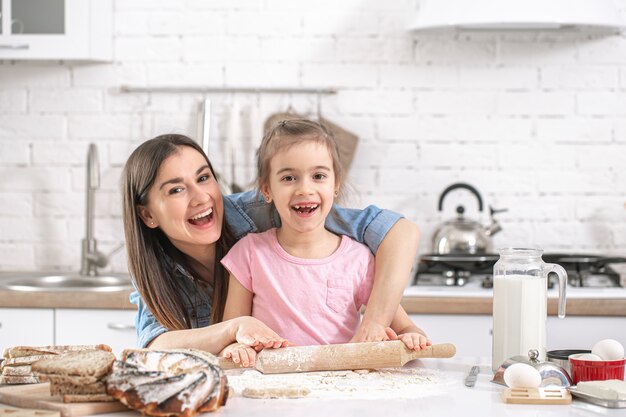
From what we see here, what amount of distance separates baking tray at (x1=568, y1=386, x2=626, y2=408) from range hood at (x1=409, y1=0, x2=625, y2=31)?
1786 mm

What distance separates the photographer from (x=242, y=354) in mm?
1805

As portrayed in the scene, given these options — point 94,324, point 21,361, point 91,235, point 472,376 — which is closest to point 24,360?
point 21,361

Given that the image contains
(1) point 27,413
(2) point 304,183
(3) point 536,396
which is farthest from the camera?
(2) point 304,183

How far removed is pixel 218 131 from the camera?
3.76 m

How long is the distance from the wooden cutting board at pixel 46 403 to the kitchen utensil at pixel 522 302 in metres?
0.70

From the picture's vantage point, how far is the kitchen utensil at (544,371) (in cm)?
165

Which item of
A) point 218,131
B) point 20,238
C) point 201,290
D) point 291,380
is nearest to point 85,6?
point 218,131

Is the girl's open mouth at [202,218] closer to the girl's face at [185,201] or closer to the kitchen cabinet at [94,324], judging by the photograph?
the girl's face at [185,201]

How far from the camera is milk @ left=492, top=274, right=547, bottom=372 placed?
1.77 m

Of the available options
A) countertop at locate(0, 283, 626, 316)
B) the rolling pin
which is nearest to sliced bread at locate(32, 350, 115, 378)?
the rolling pin

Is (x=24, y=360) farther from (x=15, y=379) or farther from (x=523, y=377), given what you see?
(x=523, y=377)

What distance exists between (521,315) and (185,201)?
798 millimetres

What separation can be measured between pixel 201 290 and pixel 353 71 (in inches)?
64.2

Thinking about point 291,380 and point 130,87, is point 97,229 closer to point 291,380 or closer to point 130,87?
point 130,87
